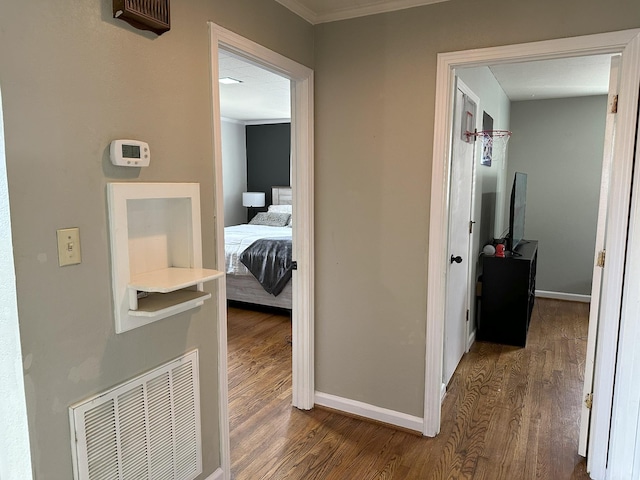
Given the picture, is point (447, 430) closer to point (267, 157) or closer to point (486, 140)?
point (486, 140)

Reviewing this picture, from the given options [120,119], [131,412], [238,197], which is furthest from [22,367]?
[238,197]

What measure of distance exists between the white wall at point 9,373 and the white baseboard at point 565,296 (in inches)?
223

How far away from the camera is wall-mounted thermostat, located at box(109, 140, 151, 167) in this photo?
145 centimetres

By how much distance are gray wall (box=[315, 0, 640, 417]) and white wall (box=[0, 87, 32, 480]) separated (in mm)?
1755

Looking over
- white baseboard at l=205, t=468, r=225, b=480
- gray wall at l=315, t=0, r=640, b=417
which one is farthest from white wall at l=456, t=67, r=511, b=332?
white baseboard at l=205, t=468, r=225, b=480

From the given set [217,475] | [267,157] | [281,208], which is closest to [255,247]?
[281,208]

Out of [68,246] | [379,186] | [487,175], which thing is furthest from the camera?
[487,175]

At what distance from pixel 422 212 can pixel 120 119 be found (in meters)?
1.58

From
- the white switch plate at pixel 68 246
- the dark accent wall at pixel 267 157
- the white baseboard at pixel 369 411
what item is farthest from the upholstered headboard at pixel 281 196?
the white switch plate at pixel 68 246

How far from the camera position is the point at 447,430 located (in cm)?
261

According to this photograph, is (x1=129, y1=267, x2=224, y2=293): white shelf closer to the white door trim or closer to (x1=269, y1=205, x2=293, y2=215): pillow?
→ the white door trim

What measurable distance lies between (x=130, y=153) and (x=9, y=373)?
0.76 m

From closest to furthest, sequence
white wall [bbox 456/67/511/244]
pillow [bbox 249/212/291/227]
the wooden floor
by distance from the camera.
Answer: the wooden floor, white wall [bbox 456/67/511/244], pillow [bbox 249/212/291/227]

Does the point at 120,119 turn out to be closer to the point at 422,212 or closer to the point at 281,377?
the point at 422,212
